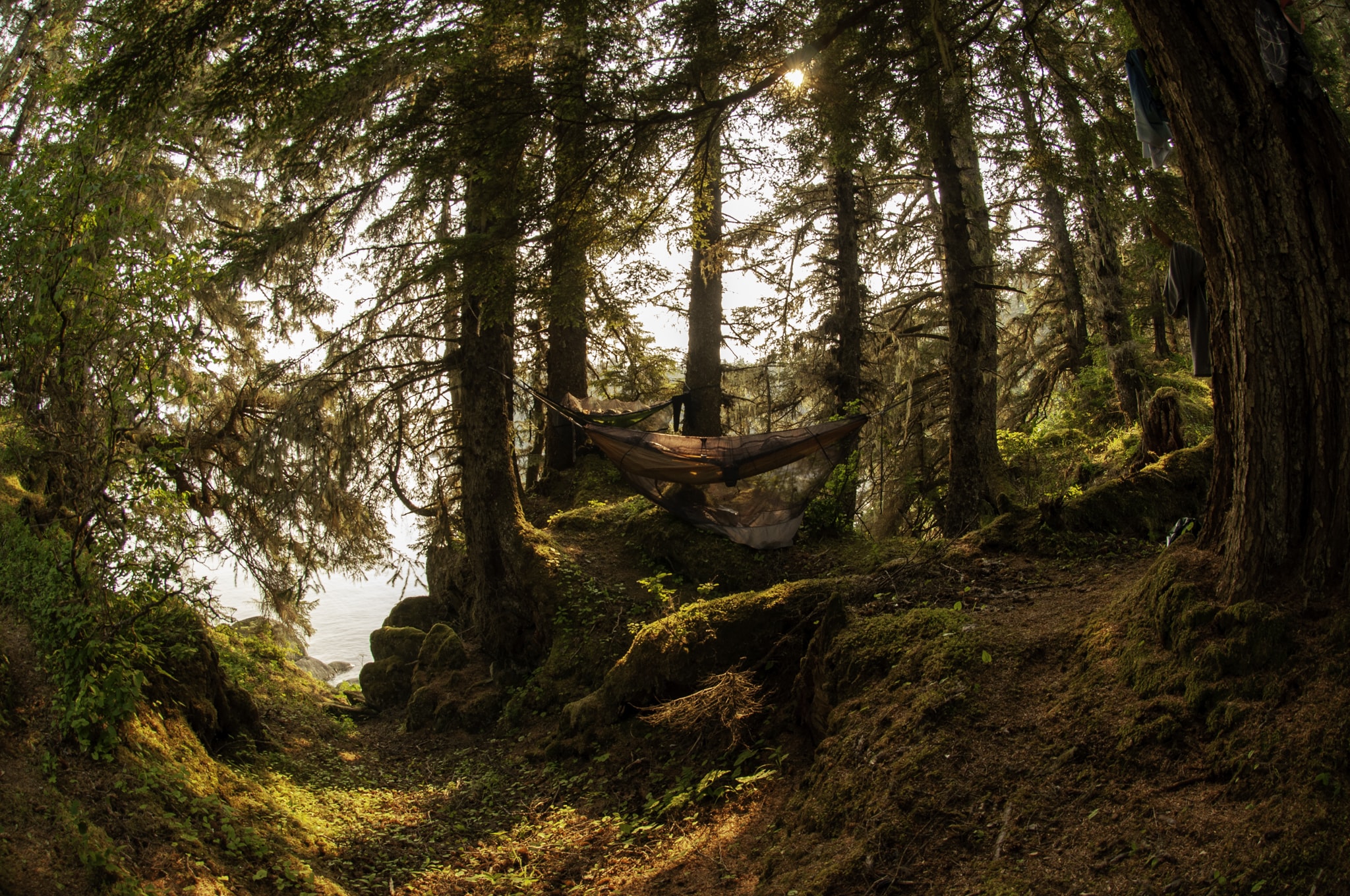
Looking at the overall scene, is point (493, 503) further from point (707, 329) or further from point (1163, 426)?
point (1163, 426)

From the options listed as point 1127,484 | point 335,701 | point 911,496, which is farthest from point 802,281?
point 335,701

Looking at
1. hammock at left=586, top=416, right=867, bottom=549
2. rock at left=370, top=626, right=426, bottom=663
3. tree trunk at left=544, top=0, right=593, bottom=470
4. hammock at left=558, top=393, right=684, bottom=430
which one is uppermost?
tree trunk at left=544, top=0, right=593, bottom=470

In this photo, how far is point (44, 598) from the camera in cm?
334

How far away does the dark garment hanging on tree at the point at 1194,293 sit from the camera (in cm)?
329

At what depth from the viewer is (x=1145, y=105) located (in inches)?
115

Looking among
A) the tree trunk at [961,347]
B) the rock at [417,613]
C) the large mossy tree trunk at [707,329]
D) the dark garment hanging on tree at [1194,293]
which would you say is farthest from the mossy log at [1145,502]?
the rock at [417,613]

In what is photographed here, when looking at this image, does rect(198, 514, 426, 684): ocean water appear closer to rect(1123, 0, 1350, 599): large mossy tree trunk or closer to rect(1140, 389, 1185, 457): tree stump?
rect(1140, 389, 1185, 457): tree stump

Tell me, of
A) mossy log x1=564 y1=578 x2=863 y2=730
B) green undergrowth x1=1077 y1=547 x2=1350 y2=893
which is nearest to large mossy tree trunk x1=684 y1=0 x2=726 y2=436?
mossy log x1=564 y1=578 x2=863 y2=730

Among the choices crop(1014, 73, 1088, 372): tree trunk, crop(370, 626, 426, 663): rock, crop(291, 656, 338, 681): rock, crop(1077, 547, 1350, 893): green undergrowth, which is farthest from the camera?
crop(291, 656, 338, 681): rock

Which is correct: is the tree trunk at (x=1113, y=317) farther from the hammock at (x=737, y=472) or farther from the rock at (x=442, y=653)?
the rock at (x=442, y=653)

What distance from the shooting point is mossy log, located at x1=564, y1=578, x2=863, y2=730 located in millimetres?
3920

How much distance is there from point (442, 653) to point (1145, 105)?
6197 mm

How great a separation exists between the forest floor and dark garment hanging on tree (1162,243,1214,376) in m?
1.11

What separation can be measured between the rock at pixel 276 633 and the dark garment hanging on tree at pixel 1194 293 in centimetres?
729
